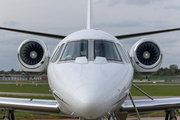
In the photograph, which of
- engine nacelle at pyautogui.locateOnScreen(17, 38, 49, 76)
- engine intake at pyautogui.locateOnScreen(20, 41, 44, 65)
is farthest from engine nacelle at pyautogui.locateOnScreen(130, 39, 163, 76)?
engine intake at pyautogui.locateOnScreen(20, 41, 44, 65)

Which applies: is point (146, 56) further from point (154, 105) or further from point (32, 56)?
point (32, 56)

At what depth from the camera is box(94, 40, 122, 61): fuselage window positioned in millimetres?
5395

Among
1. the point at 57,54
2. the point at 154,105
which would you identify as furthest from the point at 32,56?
the point at 154,105

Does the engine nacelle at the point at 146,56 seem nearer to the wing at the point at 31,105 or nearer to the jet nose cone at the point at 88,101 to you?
the wing at the point at 31,105

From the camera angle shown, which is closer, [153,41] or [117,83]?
[117,83]

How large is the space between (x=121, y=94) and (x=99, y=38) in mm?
1753

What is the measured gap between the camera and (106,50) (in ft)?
18.3

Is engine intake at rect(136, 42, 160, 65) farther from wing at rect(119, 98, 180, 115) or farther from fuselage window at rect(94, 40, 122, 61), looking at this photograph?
fuselage window at rect(94, 40, 122, 61)

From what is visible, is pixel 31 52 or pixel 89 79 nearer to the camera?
pixel 89 79

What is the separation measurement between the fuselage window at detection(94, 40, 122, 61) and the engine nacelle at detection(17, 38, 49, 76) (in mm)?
3794

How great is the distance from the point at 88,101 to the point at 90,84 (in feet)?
1.16

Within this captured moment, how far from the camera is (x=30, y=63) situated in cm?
955

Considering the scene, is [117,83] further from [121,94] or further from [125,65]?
[125,65]

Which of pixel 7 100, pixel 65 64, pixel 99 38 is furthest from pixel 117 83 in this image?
pixel 7 100
